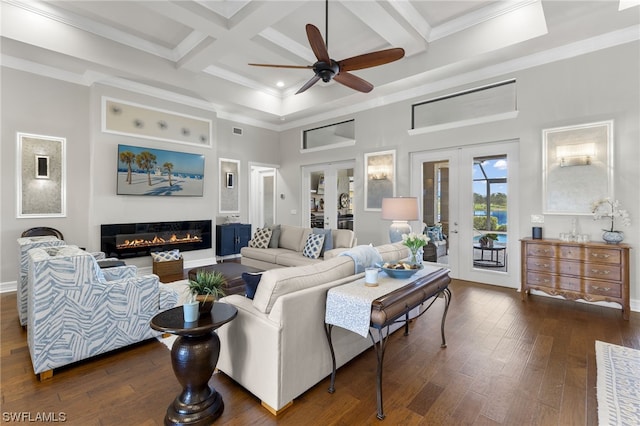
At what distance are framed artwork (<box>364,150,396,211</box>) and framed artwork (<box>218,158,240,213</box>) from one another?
3.17m

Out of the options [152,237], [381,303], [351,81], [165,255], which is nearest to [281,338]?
[381,303]

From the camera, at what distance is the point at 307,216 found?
7.84m

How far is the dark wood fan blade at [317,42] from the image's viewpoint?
2.66 metres

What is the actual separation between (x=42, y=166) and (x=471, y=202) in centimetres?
706

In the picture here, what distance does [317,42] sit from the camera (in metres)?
2.78

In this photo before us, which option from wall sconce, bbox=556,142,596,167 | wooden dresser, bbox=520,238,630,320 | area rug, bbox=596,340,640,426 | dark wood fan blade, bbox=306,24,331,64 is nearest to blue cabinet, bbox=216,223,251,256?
dark wood fan blade, bbox=306,24,331,64

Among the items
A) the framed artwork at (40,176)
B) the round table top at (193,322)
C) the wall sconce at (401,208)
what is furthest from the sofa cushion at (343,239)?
the framed artwork at (40,176)

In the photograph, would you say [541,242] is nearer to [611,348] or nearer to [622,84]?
[611,348]

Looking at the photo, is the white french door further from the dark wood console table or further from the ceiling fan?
the dark wood console table

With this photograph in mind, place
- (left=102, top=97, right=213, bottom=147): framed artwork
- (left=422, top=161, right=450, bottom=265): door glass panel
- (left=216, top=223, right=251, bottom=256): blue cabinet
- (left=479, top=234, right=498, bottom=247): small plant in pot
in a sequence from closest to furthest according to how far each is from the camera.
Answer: (left=479, top=234, right=498, bottom=247): small plant in pot < (left=102, top=97, right=213, bottom=147): framed artwork < (left=422, top=161, right=450, bottom=265): door glass panel < (left=216, top=223, right=251, bottom=256): blue cabinet

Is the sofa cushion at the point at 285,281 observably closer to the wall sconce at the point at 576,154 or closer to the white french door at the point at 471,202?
the white french door at the point at 471,202

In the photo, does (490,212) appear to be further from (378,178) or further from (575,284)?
(378,178)

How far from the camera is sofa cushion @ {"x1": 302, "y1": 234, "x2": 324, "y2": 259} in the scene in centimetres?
487

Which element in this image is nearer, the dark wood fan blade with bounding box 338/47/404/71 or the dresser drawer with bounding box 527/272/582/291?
the dark wood fan blade with bounding box 338/47/404/71
